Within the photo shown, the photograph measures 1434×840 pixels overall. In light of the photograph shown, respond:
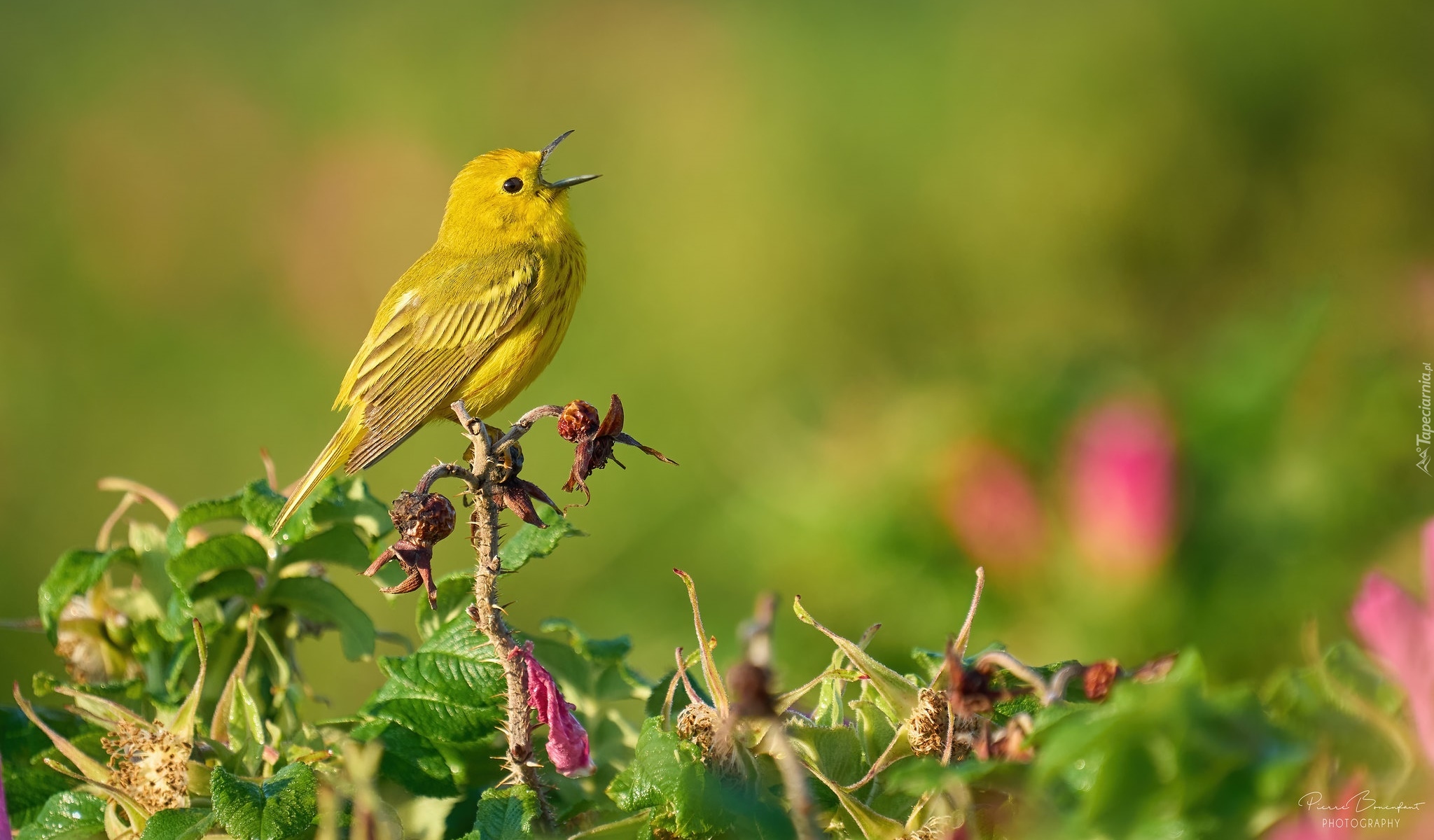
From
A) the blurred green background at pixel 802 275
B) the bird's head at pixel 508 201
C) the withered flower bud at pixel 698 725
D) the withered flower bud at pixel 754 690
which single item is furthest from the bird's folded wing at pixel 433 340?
the withered flower bud at pixel 754 690

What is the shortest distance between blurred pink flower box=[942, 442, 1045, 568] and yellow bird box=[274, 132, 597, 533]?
621 mm

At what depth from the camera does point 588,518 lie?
3.92m

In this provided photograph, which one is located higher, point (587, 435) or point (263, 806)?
point (587, 435)

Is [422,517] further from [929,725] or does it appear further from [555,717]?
[929,725]

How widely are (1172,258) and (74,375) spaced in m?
3.66

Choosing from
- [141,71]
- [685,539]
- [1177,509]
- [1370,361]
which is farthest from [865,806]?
[141,71]

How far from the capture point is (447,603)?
965mm

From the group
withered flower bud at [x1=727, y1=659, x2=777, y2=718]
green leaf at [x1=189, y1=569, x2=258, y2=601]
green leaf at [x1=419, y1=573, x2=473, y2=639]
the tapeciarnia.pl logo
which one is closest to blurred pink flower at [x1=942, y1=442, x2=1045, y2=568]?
the tapeciarnia.pl logo

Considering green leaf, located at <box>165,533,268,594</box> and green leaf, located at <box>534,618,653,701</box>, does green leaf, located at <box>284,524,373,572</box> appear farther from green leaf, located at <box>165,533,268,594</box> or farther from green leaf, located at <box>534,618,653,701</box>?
green leaf, located at <box>534,618,653,701</box>

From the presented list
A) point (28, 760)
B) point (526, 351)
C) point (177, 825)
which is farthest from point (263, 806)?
point (526, 351)

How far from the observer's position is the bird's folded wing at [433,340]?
176 centimetres

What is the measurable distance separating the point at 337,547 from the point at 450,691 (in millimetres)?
185
